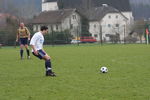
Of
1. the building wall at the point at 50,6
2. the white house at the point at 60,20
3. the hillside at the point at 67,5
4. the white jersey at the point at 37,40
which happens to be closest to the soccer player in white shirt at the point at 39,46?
the white jersey at the point at 37,40

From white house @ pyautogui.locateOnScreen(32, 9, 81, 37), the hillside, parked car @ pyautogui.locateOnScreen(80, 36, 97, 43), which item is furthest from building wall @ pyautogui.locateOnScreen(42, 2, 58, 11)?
parked car @ pyautogui.locateOnScreen(80, 36, 97, 43)

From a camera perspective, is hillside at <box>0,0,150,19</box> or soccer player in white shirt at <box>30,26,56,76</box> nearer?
soccer player in white shirt at <box>30,26,56,76</box>

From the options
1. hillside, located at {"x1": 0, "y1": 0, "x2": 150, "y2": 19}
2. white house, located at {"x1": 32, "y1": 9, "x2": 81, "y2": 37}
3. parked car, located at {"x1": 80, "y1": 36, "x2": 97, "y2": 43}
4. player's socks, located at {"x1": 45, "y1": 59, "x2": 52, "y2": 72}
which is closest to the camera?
player's socks, located at {"x1": 45, "y1": 59, "x2": 52, "y2": 72}

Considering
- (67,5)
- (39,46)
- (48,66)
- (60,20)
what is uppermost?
(67,5)

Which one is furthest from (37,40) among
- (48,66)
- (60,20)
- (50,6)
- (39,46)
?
(50,6)

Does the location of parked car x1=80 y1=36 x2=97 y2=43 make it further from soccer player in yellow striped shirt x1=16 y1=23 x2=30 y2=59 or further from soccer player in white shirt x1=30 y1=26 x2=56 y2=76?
soccer player in white shirt x1=30 y1=26 x2=56 y2=76

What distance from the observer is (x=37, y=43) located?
12.4 metres

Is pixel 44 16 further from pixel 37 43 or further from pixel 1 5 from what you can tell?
pixel 37 43

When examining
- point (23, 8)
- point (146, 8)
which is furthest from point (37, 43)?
point (146, 8)

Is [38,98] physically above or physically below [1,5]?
below

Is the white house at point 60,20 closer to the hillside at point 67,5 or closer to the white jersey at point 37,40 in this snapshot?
the hillside at point 67,5

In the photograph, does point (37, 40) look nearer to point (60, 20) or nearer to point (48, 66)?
point (48, 66)

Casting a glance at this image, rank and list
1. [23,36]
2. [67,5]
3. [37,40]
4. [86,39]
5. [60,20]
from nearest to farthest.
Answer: [37,40] → [23,36] → [86,39] → [60,20] → [67,5]

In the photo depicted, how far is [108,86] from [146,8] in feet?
444
